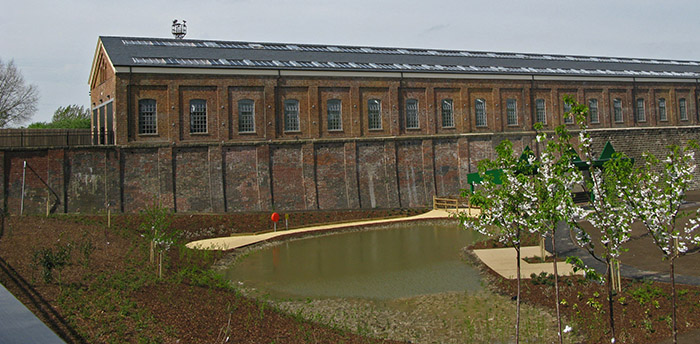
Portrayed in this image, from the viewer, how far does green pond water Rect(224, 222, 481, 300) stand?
1451 cm

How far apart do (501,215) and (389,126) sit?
23.3 m

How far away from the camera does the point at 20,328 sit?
287 centimetres

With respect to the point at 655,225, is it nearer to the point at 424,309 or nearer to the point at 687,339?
the point at 687,339

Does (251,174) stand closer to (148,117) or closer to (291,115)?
(291,115)

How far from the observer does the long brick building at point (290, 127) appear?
86.3 ft

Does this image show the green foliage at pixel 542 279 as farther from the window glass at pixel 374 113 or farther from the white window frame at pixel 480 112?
the white window frame at pixel 480 112

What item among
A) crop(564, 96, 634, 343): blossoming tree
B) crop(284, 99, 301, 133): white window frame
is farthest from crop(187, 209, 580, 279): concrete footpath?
crop(284, 99, 301, 133): white window frame

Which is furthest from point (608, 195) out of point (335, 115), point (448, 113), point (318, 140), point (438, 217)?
point (448, 113)

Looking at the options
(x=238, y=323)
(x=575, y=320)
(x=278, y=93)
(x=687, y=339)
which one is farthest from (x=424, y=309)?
(x=278, y=93)

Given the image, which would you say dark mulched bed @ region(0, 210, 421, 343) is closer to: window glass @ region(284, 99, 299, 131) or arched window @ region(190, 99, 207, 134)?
arched window @ region(190, 99, 207, 134)

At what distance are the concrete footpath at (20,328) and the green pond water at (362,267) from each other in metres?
11.1

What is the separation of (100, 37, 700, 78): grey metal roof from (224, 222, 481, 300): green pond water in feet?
42.0

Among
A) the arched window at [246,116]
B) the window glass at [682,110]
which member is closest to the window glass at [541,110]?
the window glass at [682,110]

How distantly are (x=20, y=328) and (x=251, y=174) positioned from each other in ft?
86.0
